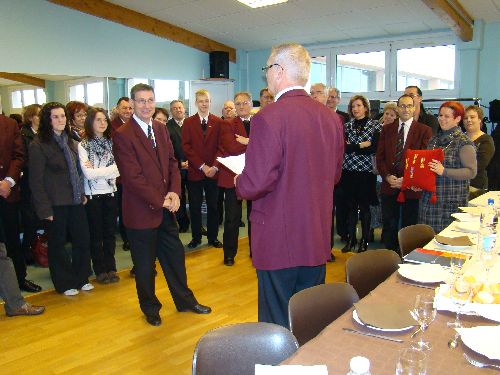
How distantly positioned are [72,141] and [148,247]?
4.34 ft

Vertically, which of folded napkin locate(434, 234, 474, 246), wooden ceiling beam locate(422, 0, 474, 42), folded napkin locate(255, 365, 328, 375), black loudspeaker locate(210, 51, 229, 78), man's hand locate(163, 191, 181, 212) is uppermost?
wooden ceiling beam locate(422, 0, 474, 42)

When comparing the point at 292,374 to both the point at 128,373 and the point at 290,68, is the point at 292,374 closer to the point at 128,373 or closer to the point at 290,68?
the point at 290,68

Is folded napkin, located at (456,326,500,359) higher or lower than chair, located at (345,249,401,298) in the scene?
higher

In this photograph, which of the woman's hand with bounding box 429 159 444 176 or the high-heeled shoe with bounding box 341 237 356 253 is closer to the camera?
the woman's hand with bounding box 429 159 444 176

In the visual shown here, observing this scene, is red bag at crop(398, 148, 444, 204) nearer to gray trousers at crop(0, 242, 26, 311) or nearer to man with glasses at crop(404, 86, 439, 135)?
man with glasses at crop(404, 86, 439, 135)

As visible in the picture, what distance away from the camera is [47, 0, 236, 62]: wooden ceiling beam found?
23.2 ft

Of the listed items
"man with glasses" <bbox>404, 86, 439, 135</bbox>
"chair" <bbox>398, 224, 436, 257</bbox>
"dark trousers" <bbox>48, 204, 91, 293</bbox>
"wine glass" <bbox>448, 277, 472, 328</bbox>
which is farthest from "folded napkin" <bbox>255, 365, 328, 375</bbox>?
"man with glasses" <bbox>404, 86, 439, 135</bbox>

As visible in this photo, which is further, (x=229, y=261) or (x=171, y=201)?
(x=229, y=261)

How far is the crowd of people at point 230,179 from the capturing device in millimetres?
2246

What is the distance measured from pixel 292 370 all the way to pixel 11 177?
131 inches

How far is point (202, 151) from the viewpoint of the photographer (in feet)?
17.1

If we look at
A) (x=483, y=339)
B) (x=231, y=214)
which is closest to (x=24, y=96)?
(x=231, y=214)

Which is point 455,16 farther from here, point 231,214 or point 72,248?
point 72,248

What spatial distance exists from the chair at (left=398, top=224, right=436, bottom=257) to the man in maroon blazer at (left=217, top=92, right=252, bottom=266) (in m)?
2.15
